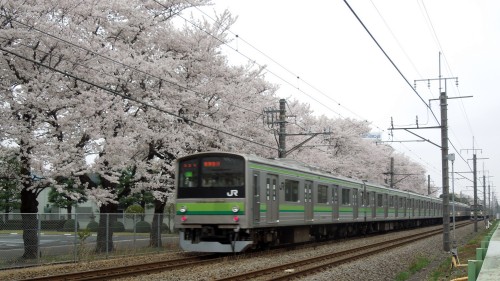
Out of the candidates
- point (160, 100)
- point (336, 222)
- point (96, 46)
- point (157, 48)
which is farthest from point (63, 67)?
point (336, 222)

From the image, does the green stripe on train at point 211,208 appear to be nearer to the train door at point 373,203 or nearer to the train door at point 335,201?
the train door at point 335,201

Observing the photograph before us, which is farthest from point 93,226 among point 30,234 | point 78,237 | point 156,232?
point 30,234

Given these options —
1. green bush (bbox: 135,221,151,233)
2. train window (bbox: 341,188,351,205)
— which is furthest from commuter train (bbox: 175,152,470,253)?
train window (bbox: 341,188,351,205)

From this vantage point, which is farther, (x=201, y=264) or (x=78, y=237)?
(x=78, y=237)

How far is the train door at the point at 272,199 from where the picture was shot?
1758cm

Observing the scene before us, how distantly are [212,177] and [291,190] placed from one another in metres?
3.60

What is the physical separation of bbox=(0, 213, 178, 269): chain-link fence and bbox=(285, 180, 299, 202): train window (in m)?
4.61

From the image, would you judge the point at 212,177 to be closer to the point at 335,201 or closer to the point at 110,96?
the point at 110,96

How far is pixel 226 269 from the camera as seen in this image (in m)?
13.7

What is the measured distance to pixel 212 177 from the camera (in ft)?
55.2

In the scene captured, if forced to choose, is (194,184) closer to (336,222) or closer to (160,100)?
(160,100)

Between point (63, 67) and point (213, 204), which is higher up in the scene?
point (63, 67)

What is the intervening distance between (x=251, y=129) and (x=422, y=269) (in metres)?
12.7

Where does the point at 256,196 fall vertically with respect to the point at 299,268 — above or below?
above
